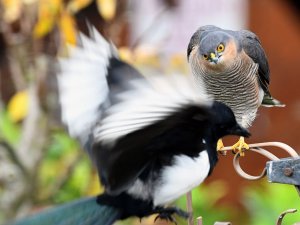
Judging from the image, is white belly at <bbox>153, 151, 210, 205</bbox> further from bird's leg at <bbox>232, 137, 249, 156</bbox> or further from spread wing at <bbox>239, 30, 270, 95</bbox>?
spread wing at <bbox>239, 30, 270, 95</bbox>

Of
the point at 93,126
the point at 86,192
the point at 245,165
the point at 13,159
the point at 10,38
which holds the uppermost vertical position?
the point at 93,126

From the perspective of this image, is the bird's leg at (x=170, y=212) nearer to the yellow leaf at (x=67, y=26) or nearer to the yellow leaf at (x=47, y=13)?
the yellow leaf at (x=67, y=26)

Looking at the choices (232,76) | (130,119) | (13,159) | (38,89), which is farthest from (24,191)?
(130,119)

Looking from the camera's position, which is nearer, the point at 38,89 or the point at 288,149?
the point at 288,149

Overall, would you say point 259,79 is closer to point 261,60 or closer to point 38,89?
point 261,60

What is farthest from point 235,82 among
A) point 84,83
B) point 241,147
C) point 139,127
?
point 139,127

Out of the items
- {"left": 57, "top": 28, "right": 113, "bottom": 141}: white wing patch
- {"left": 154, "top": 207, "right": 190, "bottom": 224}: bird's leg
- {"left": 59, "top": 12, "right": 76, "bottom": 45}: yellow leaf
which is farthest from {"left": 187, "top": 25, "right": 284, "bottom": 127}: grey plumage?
{"left": 59, "top": 12, "right": 76, "bottom": 45}: yellow leaf

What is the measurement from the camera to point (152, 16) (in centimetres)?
599

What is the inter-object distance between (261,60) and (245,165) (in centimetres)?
342

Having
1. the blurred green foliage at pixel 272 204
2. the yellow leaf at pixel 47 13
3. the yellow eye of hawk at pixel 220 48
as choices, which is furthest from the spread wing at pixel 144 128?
the blurred green foliage at pixel 272 204

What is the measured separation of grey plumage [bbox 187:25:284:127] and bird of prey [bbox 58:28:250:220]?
1.45 ft

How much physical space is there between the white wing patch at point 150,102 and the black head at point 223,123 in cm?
7

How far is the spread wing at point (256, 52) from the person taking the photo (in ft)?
8.60

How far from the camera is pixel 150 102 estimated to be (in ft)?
5.82
